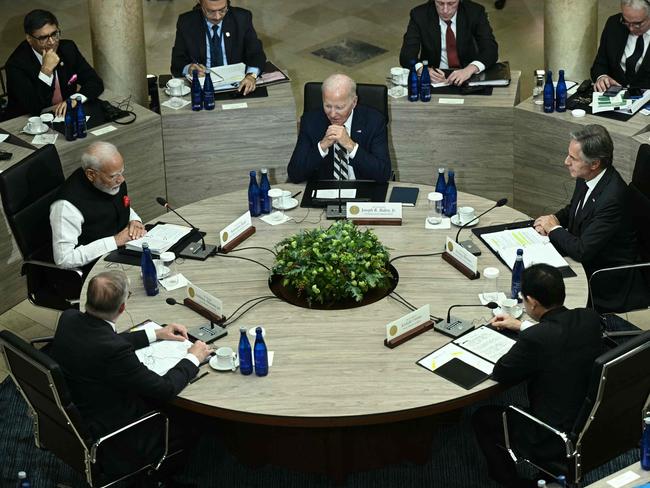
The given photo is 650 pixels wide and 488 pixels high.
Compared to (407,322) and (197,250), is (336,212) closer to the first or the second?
(197,250)

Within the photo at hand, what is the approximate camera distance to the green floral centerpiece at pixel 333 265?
5102mm

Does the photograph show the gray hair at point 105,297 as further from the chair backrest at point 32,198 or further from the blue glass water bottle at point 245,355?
the chair backrest at point 32,198

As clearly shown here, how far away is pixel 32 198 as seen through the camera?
598cm

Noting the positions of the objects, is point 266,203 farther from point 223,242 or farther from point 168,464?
point 168,464

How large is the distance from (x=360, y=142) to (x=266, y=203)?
883 millimetres

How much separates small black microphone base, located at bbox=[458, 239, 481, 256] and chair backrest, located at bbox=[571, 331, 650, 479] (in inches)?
47.4

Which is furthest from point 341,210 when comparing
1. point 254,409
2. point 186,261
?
point 254,409

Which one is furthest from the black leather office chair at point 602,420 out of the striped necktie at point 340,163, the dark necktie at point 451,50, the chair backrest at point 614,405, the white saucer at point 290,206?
the dark necktie at point 451,50

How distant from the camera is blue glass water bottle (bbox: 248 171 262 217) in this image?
5992 millimetres

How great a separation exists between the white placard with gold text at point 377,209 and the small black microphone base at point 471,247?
0.43 metres

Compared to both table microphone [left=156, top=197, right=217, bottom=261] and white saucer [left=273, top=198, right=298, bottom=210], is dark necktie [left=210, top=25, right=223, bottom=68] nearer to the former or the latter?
white saucer [left=273, top=198, right=298, bottom=210]

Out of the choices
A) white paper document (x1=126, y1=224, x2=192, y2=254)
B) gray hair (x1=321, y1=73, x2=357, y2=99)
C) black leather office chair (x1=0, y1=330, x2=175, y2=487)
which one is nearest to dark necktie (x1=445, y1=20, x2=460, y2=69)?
gray hair (x1=321, y1=73, x2=357, y2=99)

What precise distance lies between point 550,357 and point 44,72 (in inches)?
171

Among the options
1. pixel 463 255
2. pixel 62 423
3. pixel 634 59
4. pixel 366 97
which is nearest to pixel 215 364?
pixel 62 423
